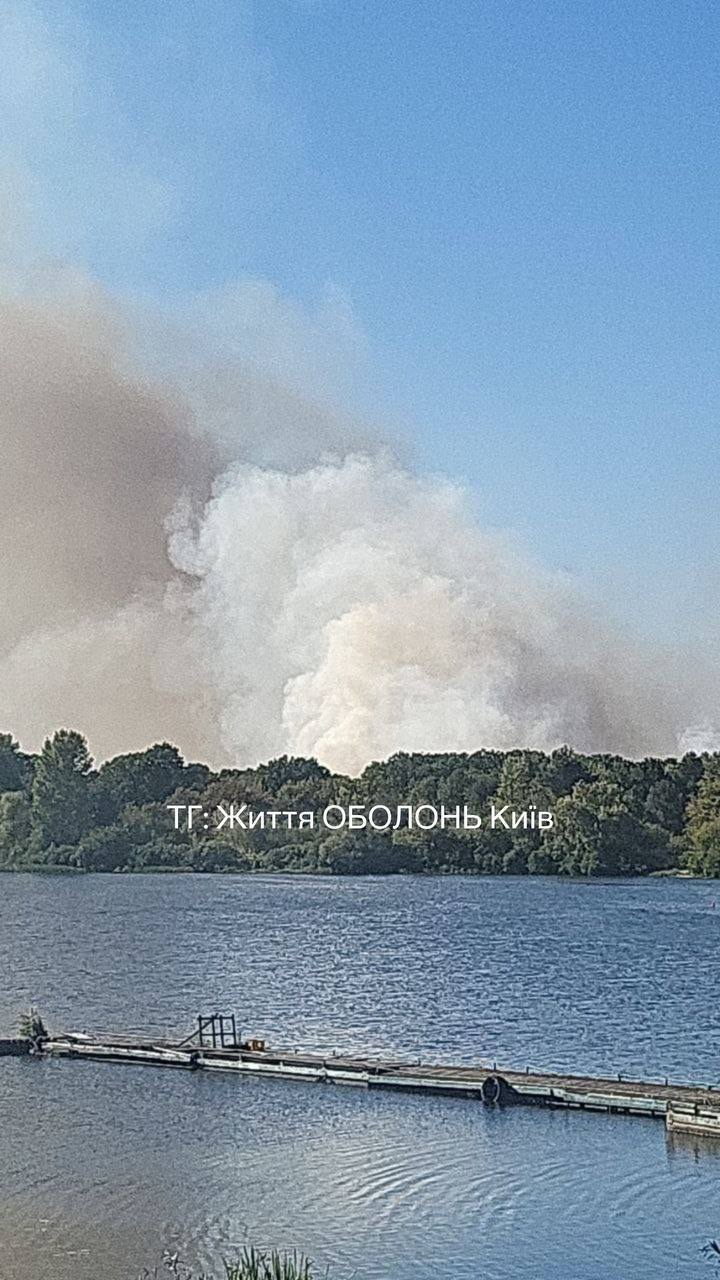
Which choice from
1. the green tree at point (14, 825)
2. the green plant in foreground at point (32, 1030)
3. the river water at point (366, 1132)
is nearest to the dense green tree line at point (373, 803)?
the green tree at point (14, 825)

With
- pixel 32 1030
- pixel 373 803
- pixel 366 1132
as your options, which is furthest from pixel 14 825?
pixel 366 1132

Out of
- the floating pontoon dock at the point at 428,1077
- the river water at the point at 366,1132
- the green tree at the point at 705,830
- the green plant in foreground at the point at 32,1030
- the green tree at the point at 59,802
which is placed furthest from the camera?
the green tree at the point at 59,802

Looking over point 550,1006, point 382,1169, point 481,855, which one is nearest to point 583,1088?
point 382,1169

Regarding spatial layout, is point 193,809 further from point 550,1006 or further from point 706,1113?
point 706,1113

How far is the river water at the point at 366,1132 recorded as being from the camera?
26688 millimetres

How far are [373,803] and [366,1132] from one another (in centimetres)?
14052

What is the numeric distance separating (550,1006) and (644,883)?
3520 inches

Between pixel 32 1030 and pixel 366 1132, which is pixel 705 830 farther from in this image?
pixel 366 1132

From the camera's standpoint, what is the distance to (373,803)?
6880 inches

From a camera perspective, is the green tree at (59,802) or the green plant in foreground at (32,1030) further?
the green tree at (59,802)

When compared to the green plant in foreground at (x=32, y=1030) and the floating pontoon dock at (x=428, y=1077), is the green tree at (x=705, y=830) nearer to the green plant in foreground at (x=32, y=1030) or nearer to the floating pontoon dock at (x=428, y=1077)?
the floating pontoon dock at (x=428, y=1077)

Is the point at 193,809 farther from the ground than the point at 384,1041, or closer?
farther from the ground

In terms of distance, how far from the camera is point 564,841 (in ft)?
504

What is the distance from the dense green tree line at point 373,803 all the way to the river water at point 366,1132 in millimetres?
70584
